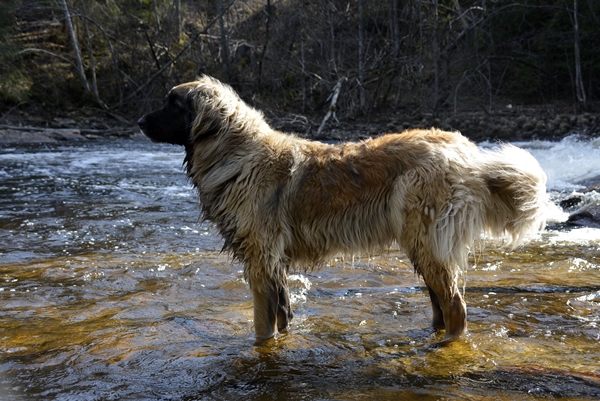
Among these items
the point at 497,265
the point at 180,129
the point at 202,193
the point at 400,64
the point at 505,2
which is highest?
the point at 505,2

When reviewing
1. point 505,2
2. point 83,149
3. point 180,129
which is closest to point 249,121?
point 180,129

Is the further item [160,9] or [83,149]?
[160,9]

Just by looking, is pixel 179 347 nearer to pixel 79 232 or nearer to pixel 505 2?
pixel 79 232

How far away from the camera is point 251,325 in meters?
4.47

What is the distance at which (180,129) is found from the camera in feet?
15.0

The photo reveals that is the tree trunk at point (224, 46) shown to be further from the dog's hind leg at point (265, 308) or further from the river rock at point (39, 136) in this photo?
the dog's hind leg at point (265, 308)

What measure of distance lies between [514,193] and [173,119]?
2.64 metres

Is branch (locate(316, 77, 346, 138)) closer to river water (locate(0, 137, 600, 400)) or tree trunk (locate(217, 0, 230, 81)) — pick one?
tree trunk (locate(217, 0, 230, 81))

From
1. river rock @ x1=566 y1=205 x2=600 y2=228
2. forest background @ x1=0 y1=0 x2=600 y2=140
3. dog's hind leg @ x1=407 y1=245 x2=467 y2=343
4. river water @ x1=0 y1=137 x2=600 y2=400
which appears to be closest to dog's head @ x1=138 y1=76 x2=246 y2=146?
river water @ x1=0 y1=137 x2=600 y2=400

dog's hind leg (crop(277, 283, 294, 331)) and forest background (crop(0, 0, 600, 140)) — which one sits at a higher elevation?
forest background (crop(0, 0, 600, 140))

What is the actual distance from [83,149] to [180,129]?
12.5m

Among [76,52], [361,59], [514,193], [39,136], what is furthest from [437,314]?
[76,52]

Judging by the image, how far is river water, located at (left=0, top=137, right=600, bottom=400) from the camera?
3.36m

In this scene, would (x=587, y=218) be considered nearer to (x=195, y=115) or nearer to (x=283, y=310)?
(x=283, y=310)
